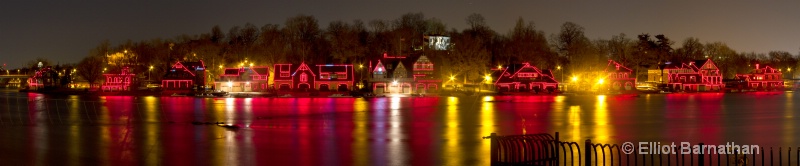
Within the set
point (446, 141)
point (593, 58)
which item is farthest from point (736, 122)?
point (593, 58)

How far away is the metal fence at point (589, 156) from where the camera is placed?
14.1 meters

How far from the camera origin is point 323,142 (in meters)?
25.2

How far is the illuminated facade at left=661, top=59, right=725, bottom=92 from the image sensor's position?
105 metres

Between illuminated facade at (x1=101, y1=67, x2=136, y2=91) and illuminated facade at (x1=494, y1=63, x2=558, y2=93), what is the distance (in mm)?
50650

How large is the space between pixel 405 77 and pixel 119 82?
40868mm

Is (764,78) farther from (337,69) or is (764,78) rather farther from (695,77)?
(337,69)

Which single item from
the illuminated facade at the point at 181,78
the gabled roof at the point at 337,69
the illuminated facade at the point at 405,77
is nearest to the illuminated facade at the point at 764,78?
the illuminated facade at the point at 405,77

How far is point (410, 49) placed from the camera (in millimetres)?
111562

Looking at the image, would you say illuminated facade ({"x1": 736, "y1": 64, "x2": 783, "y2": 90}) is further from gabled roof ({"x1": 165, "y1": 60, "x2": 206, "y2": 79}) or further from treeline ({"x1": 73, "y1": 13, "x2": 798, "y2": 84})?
gabled roof ({"x1": 165, "y1": 60, "x2": 206, "y2": 79})

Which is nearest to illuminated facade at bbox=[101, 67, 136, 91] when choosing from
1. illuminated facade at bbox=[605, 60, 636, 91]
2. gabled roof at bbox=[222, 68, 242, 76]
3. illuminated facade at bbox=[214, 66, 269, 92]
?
illuminated facade at bbox=[214, 66, 269, 92]

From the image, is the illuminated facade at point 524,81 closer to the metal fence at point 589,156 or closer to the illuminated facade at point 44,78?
the metal fence at point 589,156

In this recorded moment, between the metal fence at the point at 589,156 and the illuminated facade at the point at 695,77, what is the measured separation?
8659cm

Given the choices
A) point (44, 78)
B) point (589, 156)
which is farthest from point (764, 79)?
point (44, 78)

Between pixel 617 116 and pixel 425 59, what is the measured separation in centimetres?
4656
